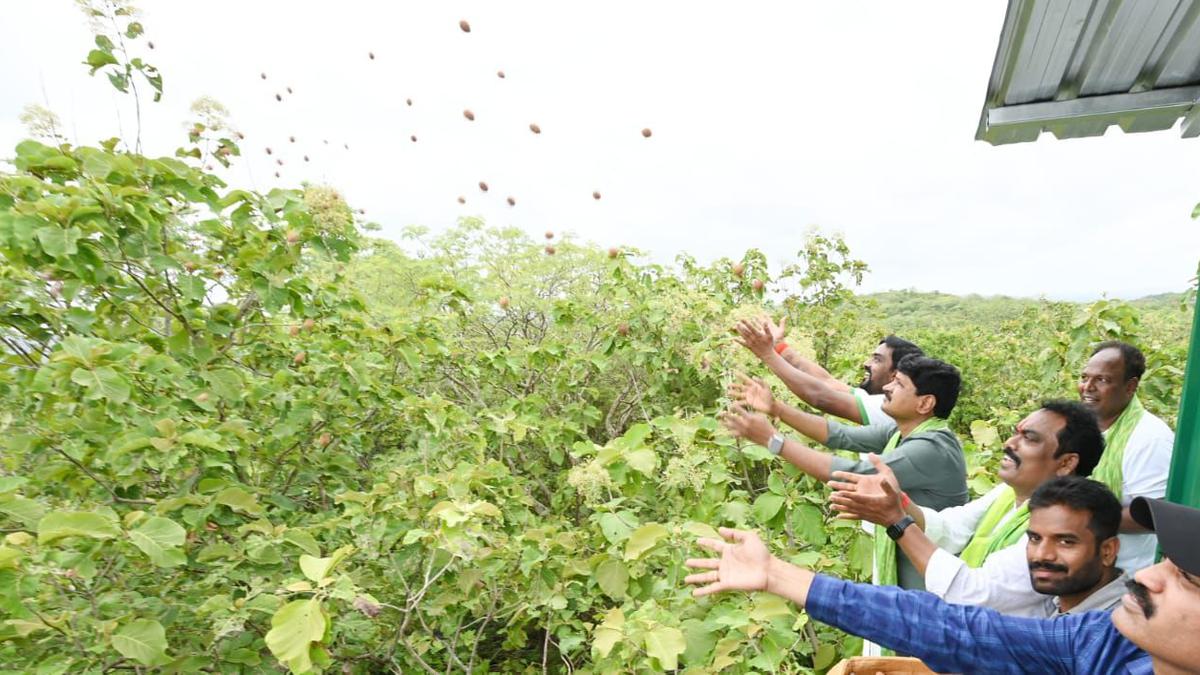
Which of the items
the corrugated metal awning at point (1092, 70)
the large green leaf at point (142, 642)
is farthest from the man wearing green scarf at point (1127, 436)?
the large green leaf at point (142, 642)

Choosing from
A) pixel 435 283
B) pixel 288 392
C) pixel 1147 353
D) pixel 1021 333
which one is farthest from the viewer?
pixel 1021 333

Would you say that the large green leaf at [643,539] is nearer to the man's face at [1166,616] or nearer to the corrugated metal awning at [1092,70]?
the man's face at [1166,616]

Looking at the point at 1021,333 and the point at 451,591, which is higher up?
the point at 1021,333

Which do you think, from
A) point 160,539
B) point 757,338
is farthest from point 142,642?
point 757,338

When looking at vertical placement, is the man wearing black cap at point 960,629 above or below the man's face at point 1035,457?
below

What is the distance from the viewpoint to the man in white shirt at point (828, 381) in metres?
3.01

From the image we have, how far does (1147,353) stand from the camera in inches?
159

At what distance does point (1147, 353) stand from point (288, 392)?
4930 mm

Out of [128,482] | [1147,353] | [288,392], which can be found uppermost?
[1147,353]

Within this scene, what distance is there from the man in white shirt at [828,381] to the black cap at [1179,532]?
173 cm

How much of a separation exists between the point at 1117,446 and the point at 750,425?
142cm

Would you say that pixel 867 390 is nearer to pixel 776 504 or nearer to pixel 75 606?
pixel 776 504

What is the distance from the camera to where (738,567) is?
5.13 feet

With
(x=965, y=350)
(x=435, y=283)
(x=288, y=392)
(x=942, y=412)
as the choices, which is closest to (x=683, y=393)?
(x=435, y=283)
